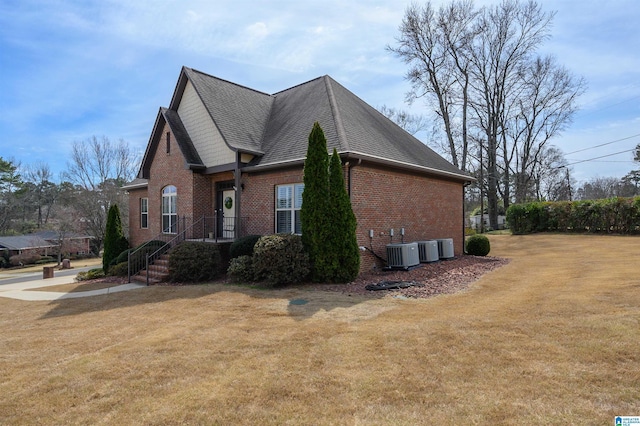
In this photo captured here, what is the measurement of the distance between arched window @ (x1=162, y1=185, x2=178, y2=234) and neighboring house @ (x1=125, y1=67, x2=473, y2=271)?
0.15 ft

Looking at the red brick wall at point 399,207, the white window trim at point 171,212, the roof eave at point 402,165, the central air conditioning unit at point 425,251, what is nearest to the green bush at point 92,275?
the white window trim at point 171,212

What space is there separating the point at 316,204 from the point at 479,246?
1033cm

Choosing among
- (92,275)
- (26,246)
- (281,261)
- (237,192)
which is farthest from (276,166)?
(26,246)

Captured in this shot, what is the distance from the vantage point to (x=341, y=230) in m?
10.0

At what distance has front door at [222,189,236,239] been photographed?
1427 centimetres

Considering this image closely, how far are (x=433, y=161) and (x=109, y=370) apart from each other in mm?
14365

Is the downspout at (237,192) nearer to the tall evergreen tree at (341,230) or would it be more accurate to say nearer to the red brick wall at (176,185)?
the red brick wall at (176,185)

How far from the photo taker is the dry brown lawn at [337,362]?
3.26 metres

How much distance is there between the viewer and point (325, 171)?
Answer: 10141mm

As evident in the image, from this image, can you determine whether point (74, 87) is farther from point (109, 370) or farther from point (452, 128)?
point (452, 128)

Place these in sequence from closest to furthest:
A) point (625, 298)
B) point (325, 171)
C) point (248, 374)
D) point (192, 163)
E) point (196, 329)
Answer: point (248, 374) → point (196, 329) → point (625, 298) → point (325, 171) → point (192, 163)

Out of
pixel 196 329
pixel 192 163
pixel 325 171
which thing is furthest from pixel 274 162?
pixel 196 329

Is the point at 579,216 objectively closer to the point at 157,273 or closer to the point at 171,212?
the point at 171,212

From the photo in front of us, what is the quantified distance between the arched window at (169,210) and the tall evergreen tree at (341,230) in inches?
335
